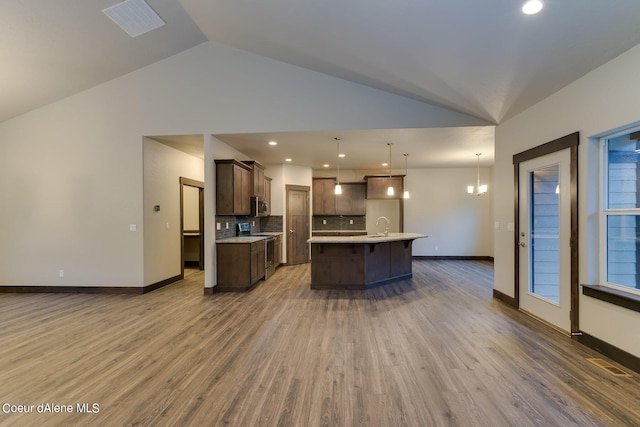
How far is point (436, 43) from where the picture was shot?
3002 millimetres

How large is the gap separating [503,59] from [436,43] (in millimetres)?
711

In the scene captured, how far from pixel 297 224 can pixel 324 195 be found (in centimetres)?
129

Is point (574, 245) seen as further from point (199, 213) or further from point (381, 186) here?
point (199, 213)

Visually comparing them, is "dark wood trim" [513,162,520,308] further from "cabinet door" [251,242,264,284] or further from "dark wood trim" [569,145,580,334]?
"cabinet door" [251,242,264,284]

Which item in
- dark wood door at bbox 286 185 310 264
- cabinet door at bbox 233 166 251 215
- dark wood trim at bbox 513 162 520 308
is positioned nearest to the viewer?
dark wood trim at bbox 513 162 520 308

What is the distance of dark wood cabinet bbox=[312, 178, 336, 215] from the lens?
27.5ft

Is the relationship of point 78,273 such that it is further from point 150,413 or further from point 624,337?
point 624,337

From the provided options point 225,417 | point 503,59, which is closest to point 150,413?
A: point 225,417

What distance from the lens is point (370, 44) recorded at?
3373 mm

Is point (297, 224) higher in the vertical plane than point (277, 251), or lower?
higher

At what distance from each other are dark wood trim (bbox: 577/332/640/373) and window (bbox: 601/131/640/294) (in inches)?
21.8

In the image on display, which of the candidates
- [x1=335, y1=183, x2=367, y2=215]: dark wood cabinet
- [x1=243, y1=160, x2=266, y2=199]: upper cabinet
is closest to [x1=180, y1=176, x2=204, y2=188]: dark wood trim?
[x1=243, y1=160, x2=266, y2=199]: upper cabinet

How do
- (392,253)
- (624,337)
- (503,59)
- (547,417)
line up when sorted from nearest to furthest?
(547,417), (624,337), (503,59), (392,253)

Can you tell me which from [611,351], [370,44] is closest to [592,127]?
[611,351]
